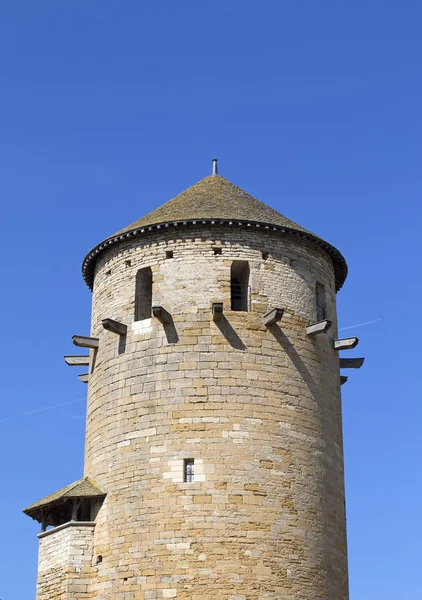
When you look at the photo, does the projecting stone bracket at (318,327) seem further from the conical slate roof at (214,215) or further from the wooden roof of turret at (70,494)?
the wooden roof of turret at (70,494)

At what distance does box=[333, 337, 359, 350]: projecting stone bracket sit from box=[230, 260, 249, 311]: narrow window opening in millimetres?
2421

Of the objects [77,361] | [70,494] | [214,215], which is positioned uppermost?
[214,215]

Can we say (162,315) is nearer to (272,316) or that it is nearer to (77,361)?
(272,316)

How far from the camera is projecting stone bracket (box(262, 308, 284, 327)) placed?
23531 mm

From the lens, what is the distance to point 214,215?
24.5 m

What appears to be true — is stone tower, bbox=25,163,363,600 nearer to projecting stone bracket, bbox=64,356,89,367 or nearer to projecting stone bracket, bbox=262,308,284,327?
projecting stone bracket, bbox=262,308,284,327

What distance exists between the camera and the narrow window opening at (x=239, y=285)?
2428cm

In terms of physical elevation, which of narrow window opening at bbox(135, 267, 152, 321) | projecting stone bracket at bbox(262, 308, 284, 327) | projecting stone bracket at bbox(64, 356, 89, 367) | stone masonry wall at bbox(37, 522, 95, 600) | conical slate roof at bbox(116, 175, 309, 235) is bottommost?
stone masonry wall at bbox(37, 522, 95, 600)

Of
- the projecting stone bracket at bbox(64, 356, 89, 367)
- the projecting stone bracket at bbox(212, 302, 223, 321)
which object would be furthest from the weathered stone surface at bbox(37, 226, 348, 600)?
the projecting stone bracket at bbox(64, 356, 89, 367)

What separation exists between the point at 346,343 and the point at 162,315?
4.27 meters

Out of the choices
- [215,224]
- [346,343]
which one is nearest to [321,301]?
[346,343]

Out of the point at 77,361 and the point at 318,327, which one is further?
the point at 77,361

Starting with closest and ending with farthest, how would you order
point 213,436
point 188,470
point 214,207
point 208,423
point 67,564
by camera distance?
1. point 188,470
2. point 213,436
3. point 208,423
4. point 67,564
5. point 214,207

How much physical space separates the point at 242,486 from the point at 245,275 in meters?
4.74
